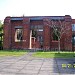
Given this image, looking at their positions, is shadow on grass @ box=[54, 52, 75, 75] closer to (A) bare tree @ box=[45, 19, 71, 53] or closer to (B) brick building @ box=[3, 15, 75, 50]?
(A) bare tree @ box=[45, 19, 71, 53]

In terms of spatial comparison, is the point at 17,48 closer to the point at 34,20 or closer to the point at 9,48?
the point at 9,48

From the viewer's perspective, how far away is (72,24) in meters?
51.9

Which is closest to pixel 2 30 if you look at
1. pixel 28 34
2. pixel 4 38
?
pixel 4 38

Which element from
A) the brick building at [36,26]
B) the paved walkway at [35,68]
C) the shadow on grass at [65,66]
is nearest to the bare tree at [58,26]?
the brick building at [36,26]

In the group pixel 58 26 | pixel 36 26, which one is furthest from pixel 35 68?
pixel 36 26

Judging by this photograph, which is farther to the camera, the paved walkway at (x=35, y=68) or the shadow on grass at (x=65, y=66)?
the shadow on grass at (x=65, y=66)

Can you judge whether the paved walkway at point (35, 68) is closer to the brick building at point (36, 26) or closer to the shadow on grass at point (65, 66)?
the shadow on grass at point (65, 66)

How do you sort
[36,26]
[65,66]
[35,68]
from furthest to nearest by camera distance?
[36,26] < [65,66] < [35,68]

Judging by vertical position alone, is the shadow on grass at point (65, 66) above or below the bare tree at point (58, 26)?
below

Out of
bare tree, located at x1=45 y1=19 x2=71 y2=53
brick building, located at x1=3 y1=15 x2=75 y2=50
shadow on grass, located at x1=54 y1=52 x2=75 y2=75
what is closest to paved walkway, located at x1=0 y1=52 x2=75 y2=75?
shadow on grass, located at x1=54 y1=52 x2=75 y2=75

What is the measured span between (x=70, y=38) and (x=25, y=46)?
9.90 meters

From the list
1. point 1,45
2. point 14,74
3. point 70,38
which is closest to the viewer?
point 14,74

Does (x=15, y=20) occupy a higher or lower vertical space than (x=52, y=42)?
higher

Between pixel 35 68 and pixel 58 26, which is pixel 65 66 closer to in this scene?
pixel 35 68
